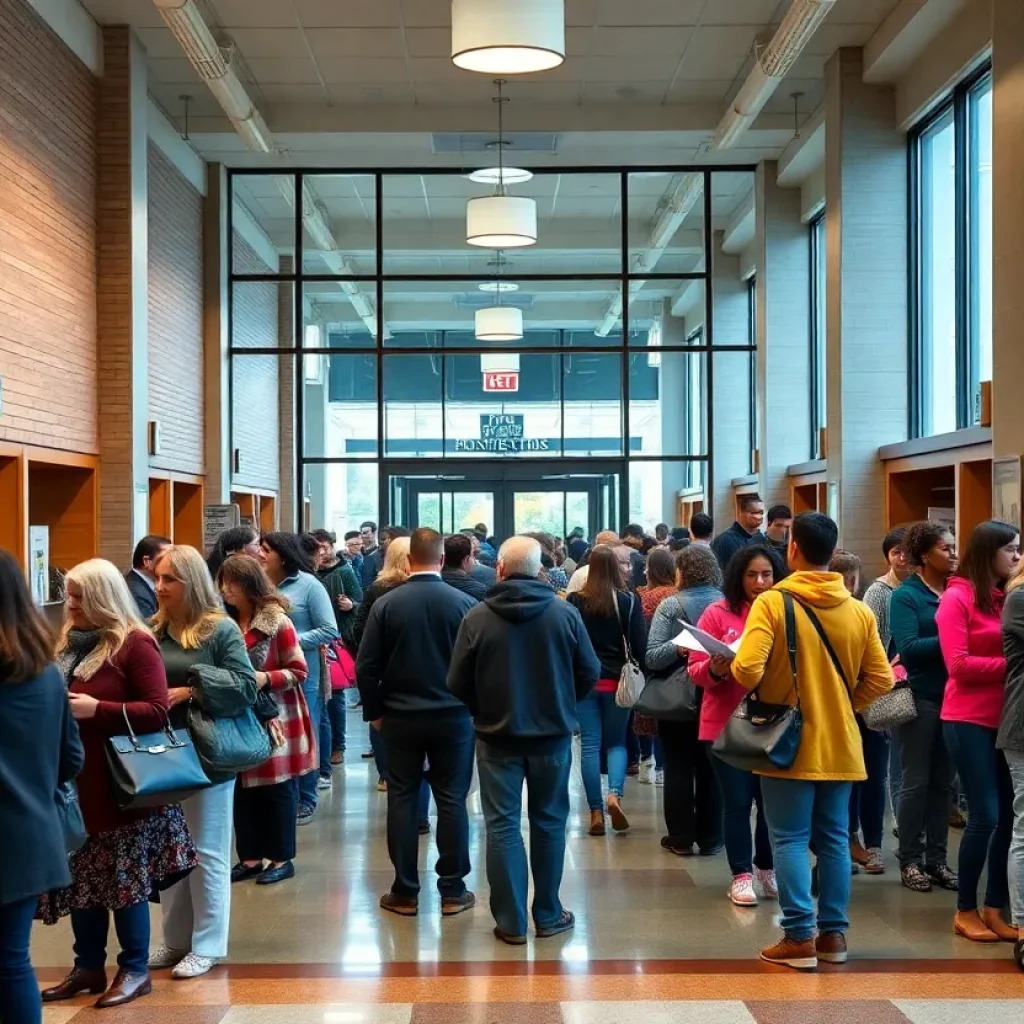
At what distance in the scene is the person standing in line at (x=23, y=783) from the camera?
3.36 m

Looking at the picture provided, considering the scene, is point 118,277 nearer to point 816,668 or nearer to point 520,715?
point 520,715

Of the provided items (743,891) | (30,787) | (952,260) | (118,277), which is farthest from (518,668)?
(952,260)

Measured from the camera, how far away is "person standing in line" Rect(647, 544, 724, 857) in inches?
254

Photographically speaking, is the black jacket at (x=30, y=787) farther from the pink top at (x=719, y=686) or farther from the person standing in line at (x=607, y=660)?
the person standing in line at (x=607, y=660)

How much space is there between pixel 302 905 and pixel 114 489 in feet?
20.0

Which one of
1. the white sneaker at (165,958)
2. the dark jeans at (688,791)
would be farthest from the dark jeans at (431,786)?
the dark jeans at (688,791)

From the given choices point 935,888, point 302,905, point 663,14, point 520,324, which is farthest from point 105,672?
point 520,324

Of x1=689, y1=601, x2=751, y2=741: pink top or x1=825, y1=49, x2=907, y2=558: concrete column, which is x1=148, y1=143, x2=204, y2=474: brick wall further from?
x1=689, y1=601, x2=751, y2=741: pink top

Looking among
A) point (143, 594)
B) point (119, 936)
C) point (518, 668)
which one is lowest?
point (119, 936)

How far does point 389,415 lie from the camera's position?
52.0ft

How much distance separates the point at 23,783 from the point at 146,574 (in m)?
3.63

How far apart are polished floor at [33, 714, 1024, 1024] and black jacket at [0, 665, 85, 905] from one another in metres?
1.20

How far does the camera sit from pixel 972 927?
5.21 meters

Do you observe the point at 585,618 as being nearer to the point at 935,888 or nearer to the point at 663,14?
the point at 935,888
